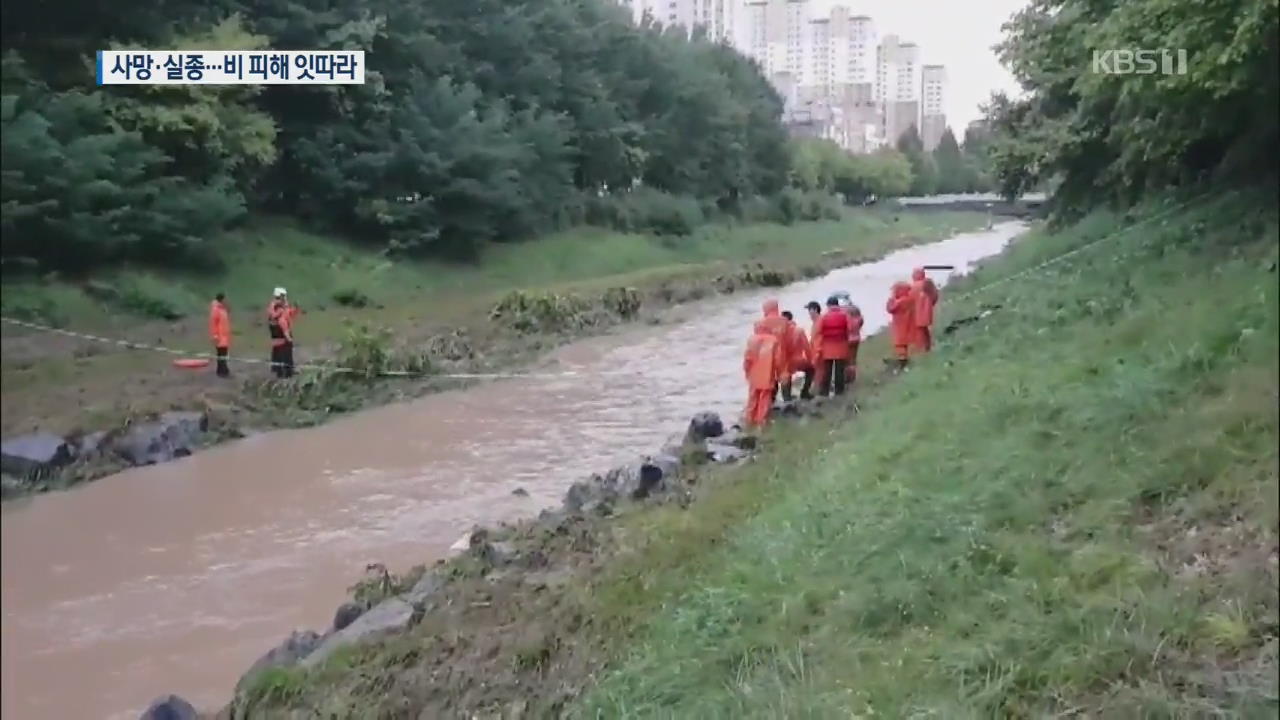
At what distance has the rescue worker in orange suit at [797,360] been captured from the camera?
10094 millimetres

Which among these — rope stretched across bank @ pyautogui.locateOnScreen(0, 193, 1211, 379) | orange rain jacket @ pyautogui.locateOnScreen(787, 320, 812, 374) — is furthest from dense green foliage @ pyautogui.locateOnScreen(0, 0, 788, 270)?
orange rain jacket @ pyautogui.locateOnScreen(787, 320, 812, 374)

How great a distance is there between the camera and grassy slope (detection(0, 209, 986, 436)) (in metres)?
2.57

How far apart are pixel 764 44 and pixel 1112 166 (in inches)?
101

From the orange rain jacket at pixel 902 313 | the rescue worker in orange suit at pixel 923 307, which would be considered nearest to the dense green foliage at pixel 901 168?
the rescue worker in orange suit at pixel 923 307

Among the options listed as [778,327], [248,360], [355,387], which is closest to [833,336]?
[778,327]

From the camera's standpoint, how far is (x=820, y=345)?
406 inches

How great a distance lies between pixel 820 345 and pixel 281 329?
6.13 m

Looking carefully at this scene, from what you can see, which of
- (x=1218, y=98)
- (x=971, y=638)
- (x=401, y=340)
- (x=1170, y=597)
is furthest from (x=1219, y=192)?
(x=401, y=340)

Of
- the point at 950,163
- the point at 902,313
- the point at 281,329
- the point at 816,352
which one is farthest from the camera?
the point at 950,163

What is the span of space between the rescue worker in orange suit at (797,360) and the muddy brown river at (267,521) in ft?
4.79

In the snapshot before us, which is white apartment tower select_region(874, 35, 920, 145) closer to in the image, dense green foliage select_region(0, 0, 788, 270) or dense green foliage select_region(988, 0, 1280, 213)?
dense green foliage select_region(988, 0, 1280, 213)

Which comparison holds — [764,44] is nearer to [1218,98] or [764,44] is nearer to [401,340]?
[401,340]

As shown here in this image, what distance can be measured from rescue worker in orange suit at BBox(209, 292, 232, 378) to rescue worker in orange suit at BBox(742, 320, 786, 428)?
5502 millimetres

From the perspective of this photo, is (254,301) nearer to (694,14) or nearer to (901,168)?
(694,14)
